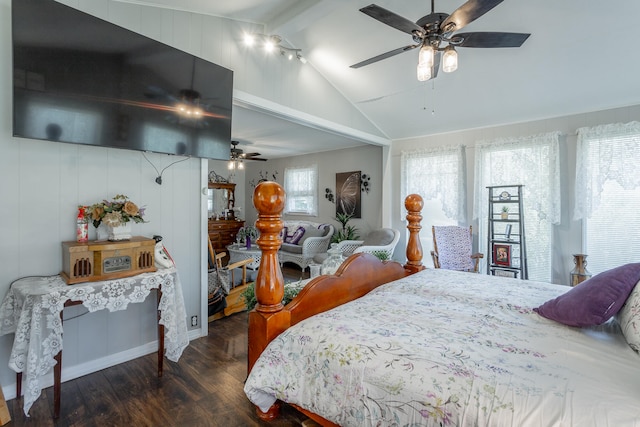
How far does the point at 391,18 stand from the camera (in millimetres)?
2125

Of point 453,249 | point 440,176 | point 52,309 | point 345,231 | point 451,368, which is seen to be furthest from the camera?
point 345,231

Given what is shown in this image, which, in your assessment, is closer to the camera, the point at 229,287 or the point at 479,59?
Result: the point at 479,59

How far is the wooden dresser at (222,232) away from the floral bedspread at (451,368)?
5.60 meters

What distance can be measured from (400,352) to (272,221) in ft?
2.40

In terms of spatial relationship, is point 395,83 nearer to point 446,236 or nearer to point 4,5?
point 446,236

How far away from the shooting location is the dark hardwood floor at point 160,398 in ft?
5.81

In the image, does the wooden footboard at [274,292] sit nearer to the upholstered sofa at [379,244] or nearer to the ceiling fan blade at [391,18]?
the ceiling fan blade at [391,18]

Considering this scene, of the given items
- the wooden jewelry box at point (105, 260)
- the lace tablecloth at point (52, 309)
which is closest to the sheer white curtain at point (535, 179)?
the lace tablecloth at point (52, 309)


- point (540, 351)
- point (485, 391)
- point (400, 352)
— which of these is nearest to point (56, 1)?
point (400, 352)

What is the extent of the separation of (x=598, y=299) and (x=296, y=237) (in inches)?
203

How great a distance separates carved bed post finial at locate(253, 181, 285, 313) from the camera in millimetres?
1376

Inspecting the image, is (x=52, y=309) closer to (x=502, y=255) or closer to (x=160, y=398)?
(x=160, y=398)

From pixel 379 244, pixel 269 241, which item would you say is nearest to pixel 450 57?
pixel 269 241

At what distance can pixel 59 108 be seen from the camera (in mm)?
1925
